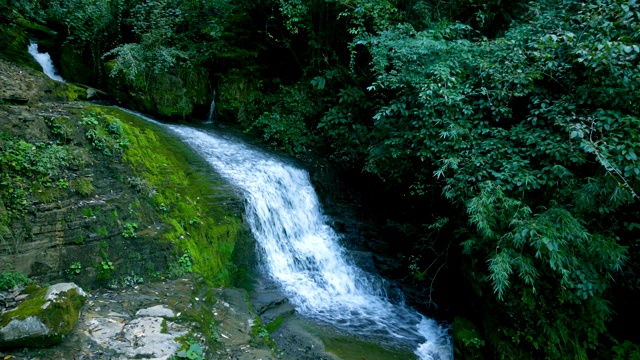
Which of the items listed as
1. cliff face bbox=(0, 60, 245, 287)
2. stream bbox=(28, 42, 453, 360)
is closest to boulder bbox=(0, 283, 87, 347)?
cliff face bbox=(0, 60, 245, 287)

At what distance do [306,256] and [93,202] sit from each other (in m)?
3.75

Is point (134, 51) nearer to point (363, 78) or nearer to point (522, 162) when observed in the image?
point (363, 78)

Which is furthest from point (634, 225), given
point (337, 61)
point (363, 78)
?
point (337, 61)

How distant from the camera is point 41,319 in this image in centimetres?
314

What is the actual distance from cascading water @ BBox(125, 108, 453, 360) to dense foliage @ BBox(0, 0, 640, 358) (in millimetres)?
1153

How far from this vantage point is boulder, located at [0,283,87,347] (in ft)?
10.0

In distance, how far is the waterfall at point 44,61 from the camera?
9.16m

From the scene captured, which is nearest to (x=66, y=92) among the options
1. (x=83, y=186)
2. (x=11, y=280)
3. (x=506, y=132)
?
(x=83, y=186)

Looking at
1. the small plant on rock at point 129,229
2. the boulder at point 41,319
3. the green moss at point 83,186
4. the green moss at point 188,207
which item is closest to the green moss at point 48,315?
the boulder at point 41,319

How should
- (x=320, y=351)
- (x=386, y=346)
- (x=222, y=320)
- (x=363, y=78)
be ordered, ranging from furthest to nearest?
(x=363, y=78) < (x=386, y=346) < (x=320, y=351) < (x=222, y=320)

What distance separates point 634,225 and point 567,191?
1.01m

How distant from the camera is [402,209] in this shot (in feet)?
28.1

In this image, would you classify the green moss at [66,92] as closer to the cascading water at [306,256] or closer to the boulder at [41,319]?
the cascading water at [306,256]

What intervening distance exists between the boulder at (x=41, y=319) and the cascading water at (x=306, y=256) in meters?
3.30
